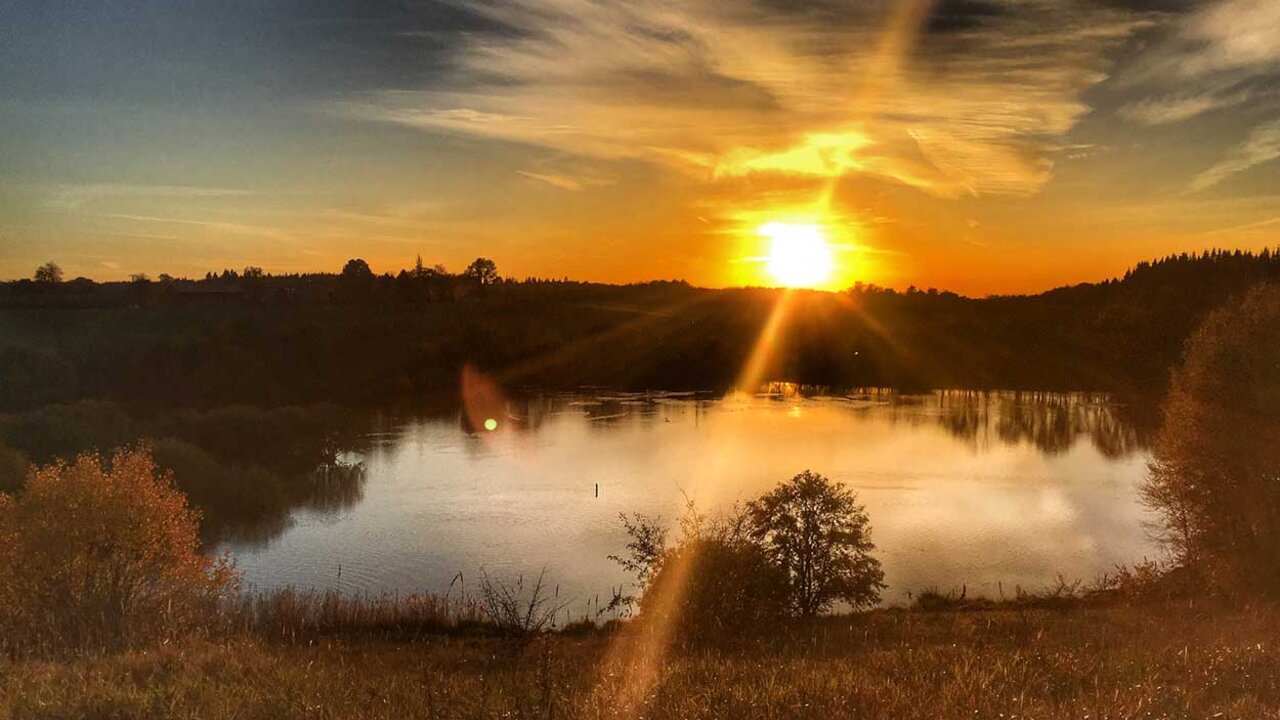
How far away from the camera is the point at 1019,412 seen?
89000mm

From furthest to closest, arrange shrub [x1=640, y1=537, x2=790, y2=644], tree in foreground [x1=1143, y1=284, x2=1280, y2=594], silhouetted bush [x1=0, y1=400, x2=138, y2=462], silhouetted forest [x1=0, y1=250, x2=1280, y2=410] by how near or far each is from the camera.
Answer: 1. silhouetted forest [x1=0, y1=250, x2=1280, y2=410]
2. silhouetted bush [x1=0, y1=400, x2=138, y2=462]
3. tree in foreground [x1=1143, y1=284, x2=1280, y2=594]
4. shrub [x1=640, y1=537, x2=790, y2=644]

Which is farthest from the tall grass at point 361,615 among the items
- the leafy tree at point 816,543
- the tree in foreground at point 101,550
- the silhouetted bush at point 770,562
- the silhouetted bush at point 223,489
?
the silhouetted bush at point 223,489

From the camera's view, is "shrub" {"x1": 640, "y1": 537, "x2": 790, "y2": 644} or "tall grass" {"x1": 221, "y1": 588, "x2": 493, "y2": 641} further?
"tall grass" {"x1": 221, "y1": 588, "x2": 493, "y2": 641}

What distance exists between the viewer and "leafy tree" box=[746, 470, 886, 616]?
32438 mm

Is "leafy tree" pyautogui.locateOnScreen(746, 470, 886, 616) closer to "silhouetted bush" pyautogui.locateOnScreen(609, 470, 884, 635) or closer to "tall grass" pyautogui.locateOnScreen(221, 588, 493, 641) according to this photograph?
"silhouetted bush" pyautogui.locateOnScreen(609, 470, 884, 635)

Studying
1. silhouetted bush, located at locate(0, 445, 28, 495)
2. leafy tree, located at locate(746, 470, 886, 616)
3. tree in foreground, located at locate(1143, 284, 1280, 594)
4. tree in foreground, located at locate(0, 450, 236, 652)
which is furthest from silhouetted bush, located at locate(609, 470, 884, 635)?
silhouetted bush, located at locate(0, 445, 28, 495)

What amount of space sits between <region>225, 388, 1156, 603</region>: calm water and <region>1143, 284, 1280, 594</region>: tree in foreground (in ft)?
25.3

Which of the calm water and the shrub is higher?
the shrub

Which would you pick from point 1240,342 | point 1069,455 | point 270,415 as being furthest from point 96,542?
point 1069,455

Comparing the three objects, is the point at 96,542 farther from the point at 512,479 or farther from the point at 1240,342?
the point at 1240,342

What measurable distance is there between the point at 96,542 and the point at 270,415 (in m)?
47.3

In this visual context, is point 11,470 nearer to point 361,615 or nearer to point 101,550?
point 101,550

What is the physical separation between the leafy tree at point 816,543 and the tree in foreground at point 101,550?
Result: 61.3 ft

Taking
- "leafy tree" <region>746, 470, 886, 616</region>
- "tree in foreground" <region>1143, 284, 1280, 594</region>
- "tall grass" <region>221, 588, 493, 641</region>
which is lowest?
"tall grass" <region>221, 588, 493, 641</region>
